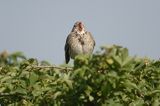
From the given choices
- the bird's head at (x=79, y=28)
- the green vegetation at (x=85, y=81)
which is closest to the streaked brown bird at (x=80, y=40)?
the bird's head at (x=79, y=28)

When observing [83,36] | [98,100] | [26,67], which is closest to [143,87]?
[98,100]

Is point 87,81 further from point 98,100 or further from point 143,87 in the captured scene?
point 143,87

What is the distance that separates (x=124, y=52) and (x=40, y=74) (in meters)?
1.16

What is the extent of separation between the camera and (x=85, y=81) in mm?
4730

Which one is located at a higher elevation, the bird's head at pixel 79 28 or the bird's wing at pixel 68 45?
the bird's head at pixel 79 28

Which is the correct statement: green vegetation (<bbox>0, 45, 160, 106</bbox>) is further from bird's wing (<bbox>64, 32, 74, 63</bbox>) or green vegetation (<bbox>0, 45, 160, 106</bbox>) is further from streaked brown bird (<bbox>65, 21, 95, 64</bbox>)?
bird's wing (<bbox>64, 32, 74, 63</bbox>)

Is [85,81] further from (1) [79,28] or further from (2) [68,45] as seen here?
(2) [68,45]

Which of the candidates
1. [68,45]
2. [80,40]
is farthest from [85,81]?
[68,45]

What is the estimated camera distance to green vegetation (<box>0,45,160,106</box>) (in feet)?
15.1

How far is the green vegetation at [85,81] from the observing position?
461 centimetres

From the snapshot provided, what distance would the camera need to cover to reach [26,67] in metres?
5.61

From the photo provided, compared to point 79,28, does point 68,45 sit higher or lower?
lower

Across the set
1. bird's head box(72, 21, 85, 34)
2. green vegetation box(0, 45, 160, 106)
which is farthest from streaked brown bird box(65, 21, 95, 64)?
green vegetation box(0, 45, 160, 106)

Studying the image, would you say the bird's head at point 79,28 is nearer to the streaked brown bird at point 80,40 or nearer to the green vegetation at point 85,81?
the streaked brown bird at point 80,40
